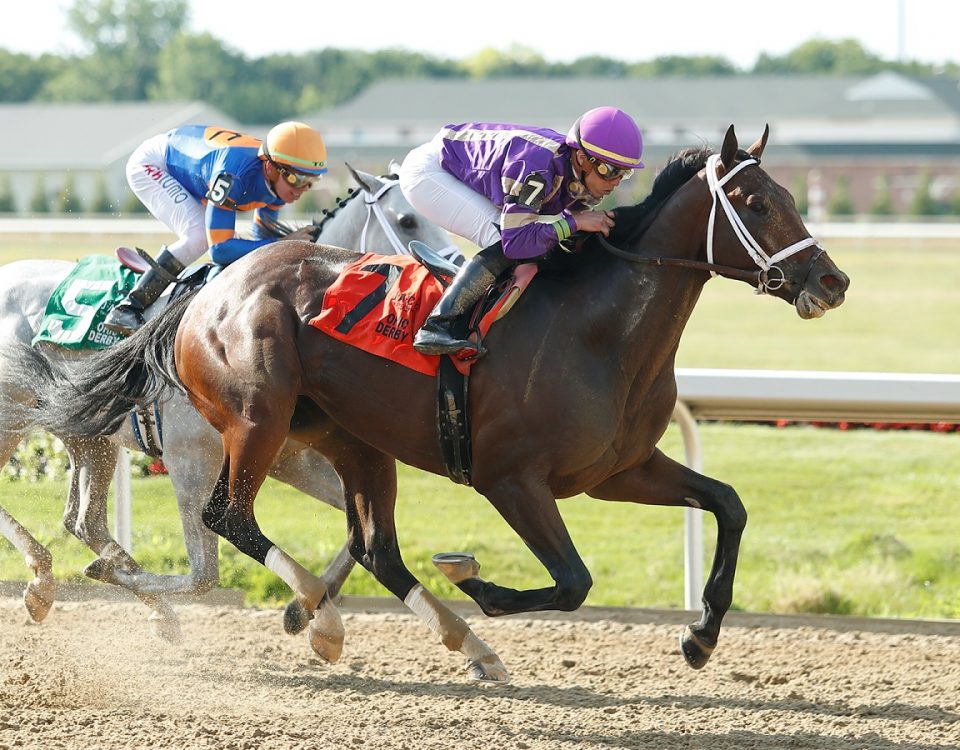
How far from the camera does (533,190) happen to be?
3.75 m

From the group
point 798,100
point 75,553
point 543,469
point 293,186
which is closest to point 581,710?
point 543,469

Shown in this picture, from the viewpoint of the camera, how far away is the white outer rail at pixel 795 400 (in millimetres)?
5090

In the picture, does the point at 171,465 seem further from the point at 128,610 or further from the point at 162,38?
the point at 162,38

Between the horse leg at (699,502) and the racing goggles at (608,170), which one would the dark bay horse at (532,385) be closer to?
the horse leg at (699,502)

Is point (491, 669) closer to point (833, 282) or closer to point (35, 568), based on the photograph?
point (833, 282)

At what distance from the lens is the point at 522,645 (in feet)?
15.8

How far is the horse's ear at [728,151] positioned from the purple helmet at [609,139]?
22 centimetres

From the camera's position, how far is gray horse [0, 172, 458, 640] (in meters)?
4.62

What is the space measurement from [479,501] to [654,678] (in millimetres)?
2680

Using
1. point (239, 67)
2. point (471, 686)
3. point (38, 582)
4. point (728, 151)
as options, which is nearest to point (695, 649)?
point (471, 686)

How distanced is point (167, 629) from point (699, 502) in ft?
6.42

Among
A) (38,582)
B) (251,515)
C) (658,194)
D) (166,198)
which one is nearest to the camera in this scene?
(658,194)

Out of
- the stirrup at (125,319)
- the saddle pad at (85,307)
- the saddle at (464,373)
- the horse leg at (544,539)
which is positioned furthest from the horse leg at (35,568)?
the horse leg at (544,539)

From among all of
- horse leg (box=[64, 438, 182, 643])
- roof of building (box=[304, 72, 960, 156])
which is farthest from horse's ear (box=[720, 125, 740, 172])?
roof of building (box=[304, 72, 960, 156])
